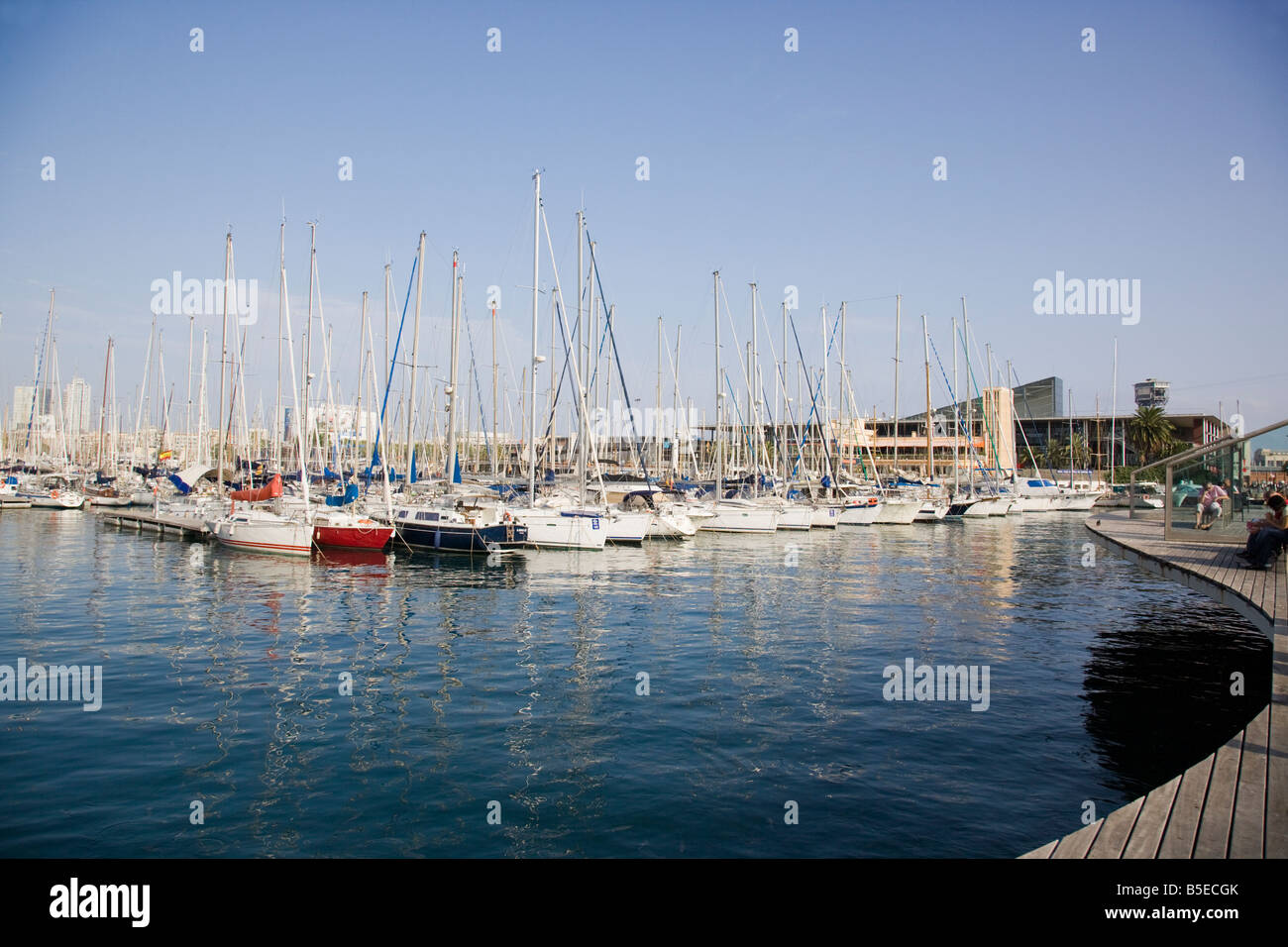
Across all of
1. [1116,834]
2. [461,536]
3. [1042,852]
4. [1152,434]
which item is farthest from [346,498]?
[1152,434]

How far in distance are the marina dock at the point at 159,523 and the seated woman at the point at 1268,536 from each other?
44.6 meters

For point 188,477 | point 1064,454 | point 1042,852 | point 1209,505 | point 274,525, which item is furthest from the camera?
point 1064,454

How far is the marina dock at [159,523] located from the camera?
46.0m

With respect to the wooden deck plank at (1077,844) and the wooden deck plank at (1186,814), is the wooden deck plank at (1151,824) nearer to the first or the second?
the wooden deck plank at (1186,814)

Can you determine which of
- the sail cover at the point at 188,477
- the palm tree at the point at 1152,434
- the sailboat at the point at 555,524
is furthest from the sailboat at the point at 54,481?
the palm tree at the point at 1152,434

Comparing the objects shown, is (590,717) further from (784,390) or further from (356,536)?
(784,390)

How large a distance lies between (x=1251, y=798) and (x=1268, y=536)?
36.5 ft

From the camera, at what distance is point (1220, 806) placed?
276 inches

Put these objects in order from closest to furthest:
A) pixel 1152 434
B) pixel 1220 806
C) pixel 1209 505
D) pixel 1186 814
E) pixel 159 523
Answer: pixel 1186 814 < pixel 1220 806 < pixel 1209 505 < pixel 159 523 < pixel 1152 434

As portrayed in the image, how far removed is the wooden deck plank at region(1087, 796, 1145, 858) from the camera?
6298 mm

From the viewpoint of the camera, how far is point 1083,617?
24.8 meters

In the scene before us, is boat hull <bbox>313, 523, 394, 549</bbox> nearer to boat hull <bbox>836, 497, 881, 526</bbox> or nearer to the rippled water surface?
the rippled water surface
